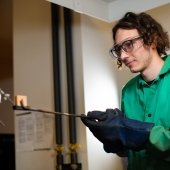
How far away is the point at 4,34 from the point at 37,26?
47.5 inches

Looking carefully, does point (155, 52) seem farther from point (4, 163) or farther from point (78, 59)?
point (4, 163)

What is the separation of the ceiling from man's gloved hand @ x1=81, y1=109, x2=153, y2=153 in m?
1.01

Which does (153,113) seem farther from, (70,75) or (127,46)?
(70,75)

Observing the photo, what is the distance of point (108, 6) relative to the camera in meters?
2.40

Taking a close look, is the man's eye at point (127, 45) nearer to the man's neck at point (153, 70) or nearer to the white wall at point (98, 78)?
the man's neck at point (153, 70)

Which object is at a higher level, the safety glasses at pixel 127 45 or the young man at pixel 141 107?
the safety glasses at pixel 127 45

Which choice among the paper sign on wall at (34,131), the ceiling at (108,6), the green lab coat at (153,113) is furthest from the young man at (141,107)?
the paper sign on wall at (34,131)

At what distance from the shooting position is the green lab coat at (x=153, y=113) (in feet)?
3.98

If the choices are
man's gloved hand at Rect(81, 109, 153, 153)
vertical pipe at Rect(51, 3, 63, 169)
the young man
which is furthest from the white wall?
man's gloved hand at Rect(81, 109, 153, 153)

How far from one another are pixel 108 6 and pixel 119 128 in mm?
1390

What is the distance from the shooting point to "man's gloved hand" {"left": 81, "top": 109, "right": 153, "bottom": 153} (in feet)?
4.01

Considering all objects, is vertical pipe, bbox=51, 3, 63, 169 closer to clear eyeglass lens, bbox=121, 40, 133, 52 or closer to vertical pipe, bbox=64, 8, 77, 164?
vertical pipe, bbox=64, 8, 77, 164

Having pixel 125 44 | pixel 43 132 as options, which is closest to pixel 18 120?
pixel 43 132

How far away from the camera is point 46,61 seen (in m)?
2.43
